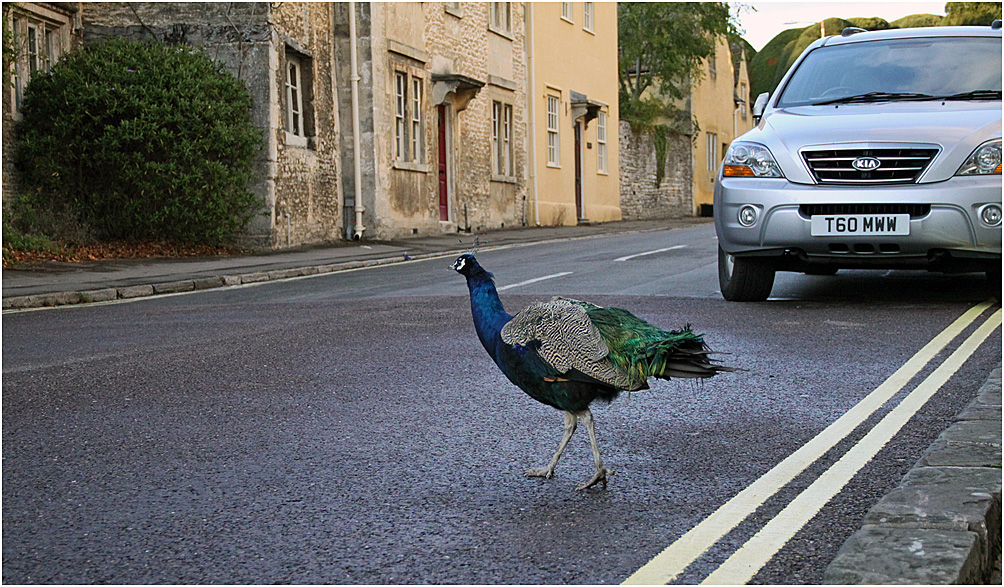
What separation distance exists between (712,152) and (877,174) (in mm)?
45561

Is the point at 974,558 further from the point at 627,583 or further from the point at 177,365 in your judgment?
the point at 177,365

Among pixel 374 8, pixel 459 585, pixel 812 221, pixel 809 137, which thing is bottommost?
pixel 459 585

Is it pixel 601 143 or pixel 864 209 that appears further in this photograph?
pixel 601 143

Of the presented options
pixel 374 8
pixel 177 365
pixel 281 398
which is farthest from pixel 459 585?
pixel 374 8

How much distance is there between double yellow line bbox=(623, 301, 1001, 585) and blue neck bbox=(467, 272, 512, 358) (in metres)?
0.98

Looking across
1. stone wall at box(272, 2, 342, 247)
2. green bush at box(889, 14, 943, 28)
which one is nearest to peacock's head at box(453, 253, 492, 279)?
stone wall at box(272, 2, 342, 247)

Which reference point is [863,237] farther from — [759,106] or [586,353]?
[586,353]

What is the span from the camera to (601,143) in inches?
1449

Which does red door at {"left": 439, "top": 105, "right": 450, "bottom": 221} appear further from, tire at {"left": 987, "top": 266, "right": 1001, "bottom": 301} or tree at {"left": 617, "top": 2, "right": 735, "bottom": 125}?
tire at {"left": 987, "top": 266, "right": 1001, "bottom": 301}

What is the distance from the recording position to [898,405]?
5645 millimetres

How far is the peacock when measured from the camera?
384 cm

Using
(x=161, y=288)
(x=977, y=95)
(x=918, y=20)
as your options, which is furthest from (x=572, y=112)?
(x=918, y=20)

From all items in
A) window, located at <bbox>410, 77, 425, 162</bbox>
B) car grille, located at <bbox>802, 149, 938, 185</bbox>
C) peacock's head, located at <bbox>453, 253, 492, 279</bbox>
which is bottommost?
peacock's head, located at <bbox>453, 253, 492, 279</bbox>

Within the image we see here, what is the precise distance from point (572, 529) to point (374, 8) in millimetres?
20504
